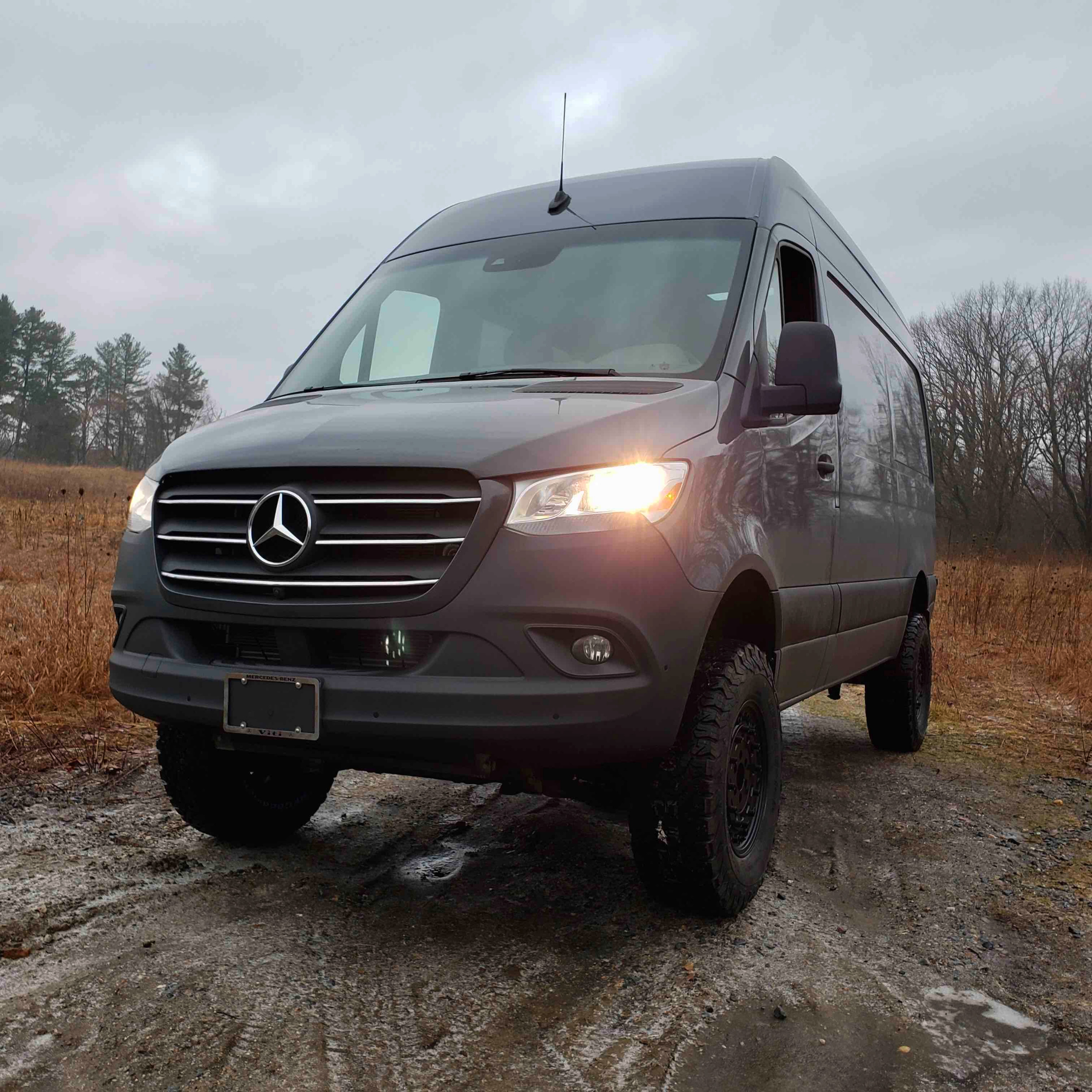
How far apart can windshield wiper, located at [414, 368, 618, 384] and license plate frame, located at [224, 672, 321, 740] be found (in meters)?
1.17

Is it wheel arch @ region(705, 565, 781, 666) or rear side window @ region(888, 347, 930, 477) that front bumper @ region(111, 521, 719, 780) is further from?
rear side window @ region(888, 347, 930, 477)

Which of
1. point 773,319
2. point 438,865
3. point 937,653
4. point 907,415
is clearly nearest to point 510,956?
point 438,865

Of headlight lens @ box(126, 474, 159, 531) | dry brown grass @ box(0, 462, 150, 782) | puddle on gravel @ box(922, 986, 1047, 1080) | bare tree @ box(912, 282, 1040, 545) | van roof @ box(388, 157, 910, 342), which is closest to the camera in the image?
puddle on gravel @ box(922, 986, 1047, 1080)

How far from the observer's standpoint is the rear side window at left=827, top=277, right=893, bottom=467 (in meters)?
4.32

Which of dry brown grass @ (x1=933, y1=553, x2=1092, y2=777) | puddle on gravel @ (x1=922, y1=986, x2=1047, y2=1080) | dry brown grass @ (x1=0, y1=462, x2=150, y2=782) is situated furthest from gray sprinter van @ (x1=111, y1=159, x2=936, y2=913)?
dry brown grass @ (x1=933, y1=553, x2=1092, y2=777)

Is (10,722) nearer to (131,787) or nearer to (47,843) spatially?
(131,787)

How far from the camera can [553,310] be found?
3.46 metres

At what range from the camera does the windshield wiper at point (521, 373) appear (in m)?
3.12

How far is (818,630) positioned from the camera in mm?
3854

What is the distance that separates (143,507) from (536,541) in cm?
131

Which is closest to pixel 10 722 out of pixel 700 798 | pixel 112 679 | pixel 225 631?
pixel 112 679

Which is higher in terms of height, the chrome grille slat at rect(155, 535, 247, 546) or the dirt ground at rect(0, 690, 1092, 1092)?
the chrome grille slat at rect(155, 535, 247, 546)

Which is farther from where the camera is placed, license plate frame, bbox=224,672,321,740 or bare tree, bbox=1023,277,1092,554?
bare tree, bbox=1023,277,1092,554

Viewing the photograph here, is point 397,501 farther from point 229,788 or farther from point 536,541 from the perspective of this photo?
point 229,788
